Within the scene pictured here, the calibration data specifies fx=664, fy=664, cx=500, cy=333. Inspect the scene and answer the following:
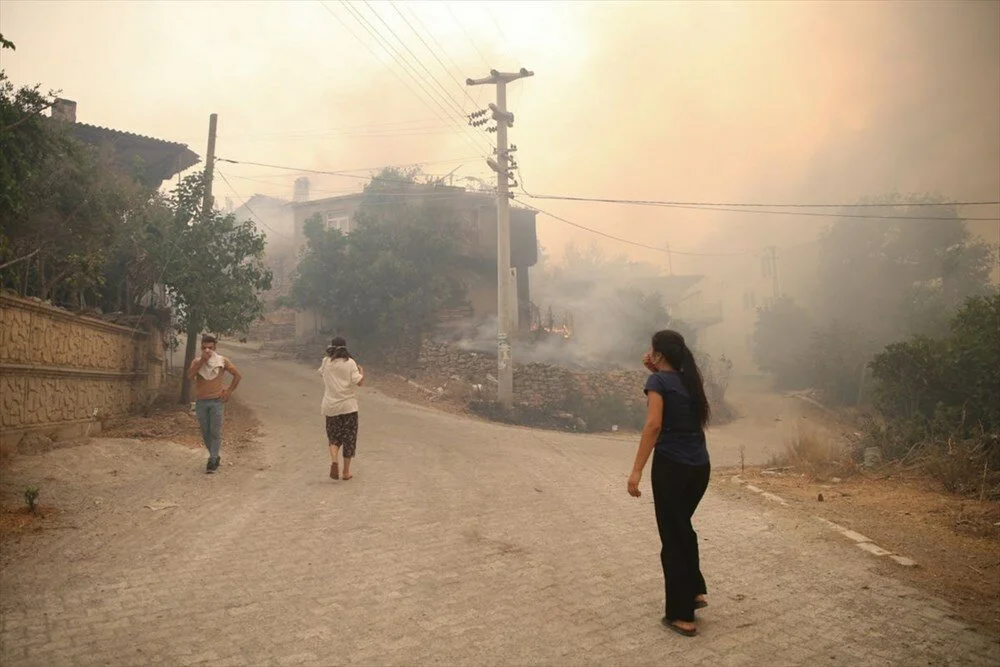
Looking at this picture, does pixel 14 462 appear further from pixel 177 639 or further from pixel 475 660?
pixel 475 660

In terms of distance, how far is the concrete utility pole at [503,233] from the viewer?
19516 millimetres

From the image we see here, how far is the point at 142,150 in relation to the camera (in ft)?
66.7

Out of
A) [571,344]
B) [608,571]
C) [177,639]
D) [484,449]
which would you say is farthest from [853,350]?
[177,639]

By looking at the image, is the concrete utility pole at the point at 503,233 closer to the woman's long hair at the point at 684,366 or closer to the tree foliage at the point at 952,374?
the tree foliage at the point at 952,374

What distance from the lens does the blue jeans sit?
831 cm

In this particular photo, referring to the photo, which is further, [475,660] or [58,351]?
[58,351]

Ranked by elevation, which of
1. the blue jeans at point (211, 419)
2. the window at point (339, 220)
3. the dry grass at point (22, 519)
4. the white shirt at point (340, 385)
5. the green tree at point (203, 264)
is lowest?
the dry grass at point (22, 519)

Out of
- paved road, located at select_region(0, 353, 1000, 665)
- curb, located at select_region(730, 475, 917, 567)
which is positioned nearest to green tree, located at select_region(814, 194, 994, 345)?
curb, located at select_region(730, 475, 917, 567)

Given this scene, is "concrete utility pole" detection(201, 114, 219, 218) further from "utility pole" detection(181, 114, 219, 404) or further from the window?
the window

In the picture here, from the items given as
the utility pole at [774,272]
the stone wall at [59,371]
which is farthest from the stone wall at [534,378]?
the utility pole at [774,272]

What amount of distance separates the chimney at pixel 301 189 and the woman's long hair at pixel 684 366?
41428 millimetres

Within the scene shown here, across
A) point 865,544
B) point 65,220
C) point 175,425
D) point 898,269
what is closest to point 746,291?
point 898,269

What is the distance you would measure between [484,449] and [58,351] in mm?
7025

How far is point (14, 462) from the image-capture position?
7.61 m
